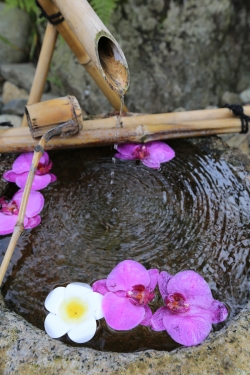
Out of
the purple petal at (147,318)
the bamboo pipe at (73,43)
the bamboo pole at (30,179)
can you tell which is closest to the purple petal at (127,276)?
the purple petal at (147,318)

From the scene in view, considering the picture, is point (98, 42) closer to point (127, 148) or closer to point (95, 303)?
point (127, 148)

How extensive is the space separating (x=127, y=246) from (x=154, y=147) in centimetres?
69

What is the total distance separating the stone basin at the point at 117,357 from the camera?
115 centimetres

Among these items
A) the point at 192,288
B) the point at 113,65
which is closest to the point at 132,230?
the point at 192,288

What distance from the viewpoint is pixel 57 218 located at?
1.73 metres

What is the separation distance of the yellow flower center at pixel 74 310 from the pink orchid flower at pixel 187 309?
0.87ft

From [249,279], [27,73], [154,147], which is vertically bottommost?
[249,279]

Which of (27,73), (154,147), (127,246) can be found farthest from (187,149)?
(27,73)

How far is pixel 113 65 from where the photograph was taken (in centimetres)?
154

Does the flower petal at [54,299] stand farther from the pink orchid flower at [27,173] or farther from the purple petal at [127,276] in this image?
the pink orchid flower at [27,173]

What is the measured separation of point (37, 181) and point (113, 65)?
2.32ft

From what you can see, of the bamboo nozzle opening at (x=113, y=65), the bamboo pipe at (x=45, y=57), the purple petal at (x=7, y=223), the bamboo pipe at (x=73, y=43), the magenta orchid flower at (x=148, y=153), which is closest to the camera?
the bamboo nozzle opening at (x=113, y=65)

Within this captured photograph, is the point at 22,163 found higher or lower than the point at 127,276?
higher

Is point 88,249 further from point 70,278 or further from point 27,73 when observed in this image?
point 27,73
